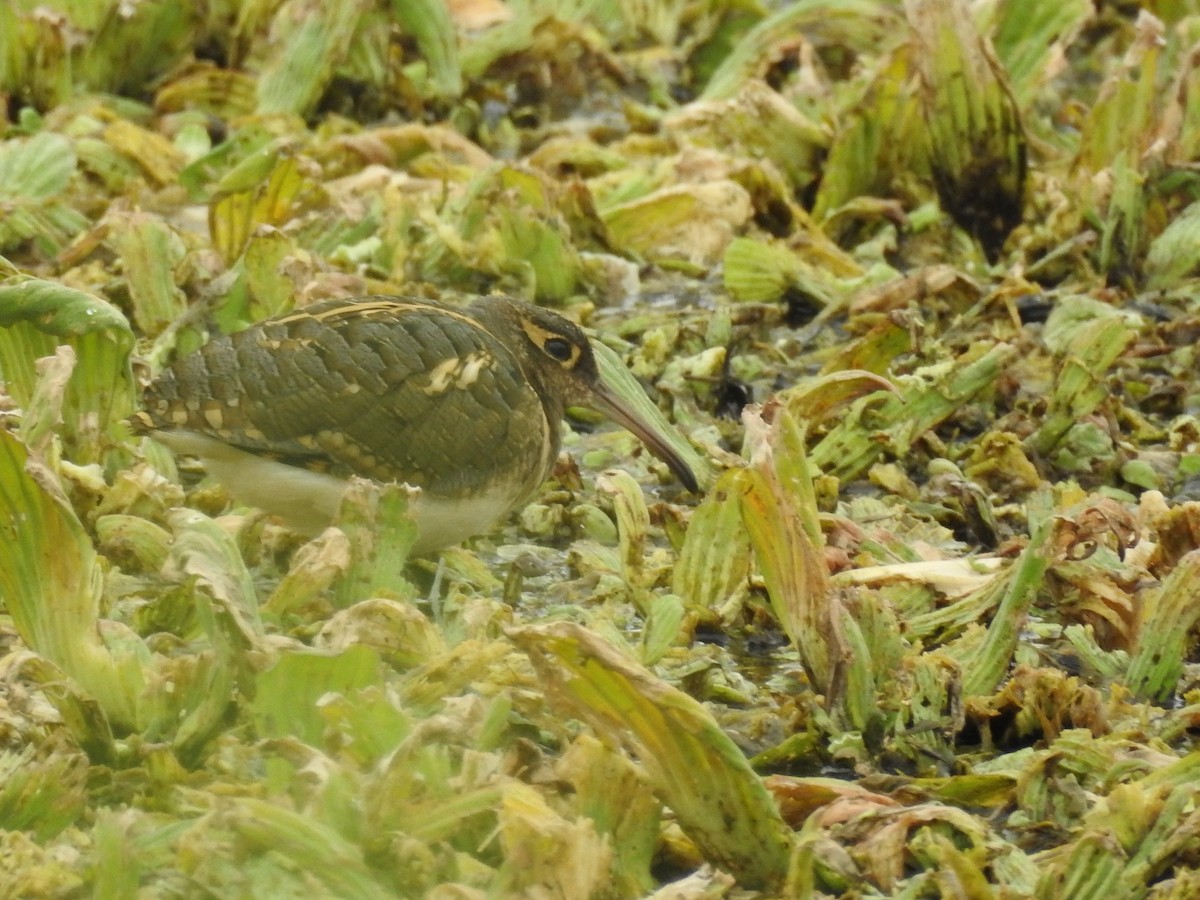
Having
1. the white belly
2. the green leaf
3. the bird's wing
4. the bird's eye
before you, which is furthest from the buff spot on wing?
the green leaf

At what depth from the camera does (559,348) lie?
4863 mm

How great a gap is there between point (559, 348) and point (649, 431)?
29 cm

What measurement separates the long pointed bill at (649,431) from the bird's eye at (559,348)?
0.38 feet

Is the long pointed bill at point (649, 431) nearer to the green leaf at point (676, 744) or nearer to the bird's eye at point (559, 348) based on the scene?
the bird's eye at point (559, 348)

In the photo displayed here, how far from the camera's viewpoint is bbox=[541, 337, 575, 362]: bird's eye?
4855mm

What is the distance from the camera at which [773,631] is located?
423 cm

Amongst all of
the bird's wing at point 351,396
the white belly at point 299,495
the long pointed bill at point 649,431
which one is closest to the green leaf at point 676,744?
the white belly at point 299,495

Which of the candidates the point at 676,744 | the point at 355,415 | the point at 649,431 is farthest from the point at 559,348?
the point at 676,744

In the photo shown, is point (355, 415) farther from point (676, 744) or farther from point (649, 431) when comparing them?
point (676, 744)

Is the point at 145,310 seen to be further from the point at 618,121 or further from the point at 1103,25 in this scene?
the point at 1103,25

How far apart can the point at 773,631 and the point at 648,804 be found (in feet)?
3.87

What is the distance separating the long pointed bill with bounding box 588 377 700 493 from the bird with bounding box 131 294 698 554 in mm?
485

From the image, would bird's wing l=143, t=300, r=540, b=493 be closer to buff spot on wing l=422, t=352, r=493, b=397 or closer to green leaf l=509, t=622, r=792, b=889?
buff spot on wing l=422, t=352, r=493, b=397

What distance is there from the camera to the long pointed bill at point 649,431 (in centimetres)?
486
